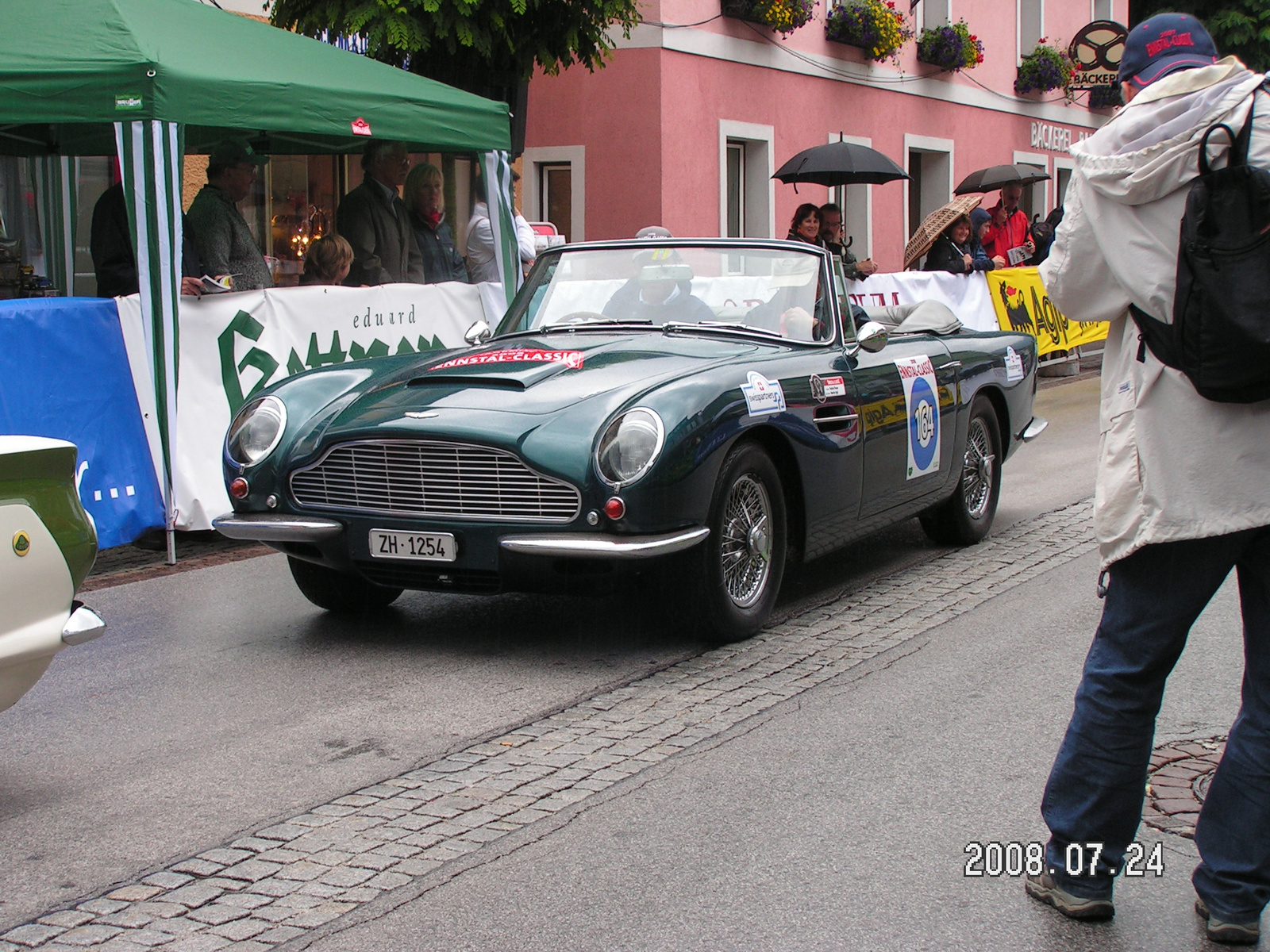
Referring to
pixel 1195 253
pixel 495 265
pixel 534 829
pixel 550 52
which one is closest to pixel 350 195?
pixel 495 265

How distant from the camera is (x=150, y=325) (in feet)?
25.0

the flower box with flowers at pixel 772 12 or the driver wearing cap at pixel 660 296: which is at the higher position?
the flower box with flowers at pixel 772 12

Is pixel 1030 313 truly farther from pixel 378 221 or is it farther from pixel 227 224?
pixel 227 224

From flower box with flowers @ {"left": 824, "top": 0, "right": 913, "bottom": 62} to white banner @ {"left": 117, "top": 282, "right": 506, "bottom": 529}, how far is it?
12.2m

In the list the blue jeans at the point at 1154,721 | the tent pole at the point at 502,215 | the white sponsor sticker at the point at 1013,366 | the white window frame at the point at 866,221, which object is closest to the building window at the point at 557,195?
the white window frame at the point at 866,221

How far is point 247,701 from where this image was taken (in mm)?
4930

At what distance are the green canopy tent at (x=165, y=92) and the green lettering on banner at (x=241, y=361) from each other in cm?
36

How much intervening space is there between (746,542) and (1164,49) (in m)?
2.90

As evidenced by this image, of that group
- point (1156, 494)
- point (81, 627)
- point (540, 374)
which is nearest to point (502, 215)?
point (540, 374)

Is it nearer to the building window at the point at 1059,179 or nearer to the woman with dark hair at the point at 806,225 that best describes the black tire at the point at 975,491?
the woman with dark hair at the point at 806,225

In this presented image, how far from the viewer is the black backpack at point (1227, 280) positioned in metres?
2.69

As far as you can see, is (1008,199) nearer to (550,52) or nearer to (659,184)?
(659,184)

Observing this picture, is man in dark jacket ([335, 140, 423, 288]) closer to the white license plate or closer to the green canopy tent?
the green canopy tent

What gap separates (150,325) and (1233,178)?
604 centimetres
